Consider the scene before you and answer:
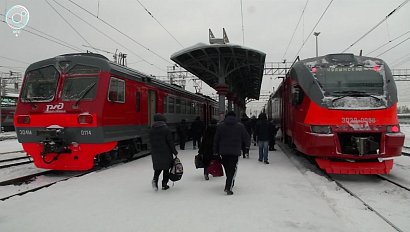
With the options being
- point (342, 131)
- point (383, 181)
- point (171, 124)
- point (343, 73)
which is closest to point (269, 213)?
point (342, 131)

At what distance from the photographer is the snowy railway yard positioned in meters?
5.15

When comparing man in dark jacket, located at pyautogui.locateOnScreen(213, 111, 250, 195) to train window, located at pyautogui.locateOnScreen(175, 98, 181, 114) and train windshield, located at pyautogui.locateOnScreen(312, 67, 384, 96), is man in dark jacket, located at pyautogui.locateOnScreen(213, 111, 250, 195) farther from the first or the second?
train window, located at pyautogui.locateOnScreen(175, 98, 181, 114)

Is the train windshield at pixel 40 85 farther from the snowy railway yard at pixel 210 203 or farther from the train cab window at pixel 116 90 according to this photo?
the snowy railway yard at pixel 210 203

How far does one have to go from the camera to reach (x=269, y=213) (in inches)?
222

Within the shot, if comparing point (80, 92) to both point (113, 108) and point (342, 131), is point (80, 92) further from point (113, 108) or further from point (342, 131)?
point (342, 131)

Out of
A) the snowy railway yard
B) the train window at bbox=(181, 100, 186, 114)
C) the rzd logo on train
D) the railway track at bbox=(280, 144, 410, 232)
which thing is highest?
the train window at bbox=(181, 100, 186, 114)

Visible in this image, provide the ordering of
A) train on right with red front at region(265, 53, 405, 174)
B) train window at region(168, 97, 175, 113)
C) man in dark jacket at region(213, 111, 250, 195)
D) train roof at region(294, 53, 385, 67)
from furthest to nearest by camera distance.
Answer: train window at region(168, 97, 175, 113)
train roof at region(294, 53, 385, 67)
train on right with red front at region(265, 53, 405, 174)
man in dark jacket at region(213, 111, 250, 195)

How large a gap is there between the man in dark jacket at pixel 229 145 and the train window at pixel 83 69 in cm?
444

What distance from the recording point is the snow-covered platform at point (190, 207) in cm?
509

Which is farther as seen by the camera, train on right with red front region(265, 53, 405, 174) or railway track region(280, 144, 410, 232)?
train on right with red front region(265, 53, 405, 174)

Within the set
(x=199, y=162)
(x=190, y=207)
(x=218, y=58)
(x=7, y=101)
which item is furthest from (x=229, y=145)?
(x=7, y=101)

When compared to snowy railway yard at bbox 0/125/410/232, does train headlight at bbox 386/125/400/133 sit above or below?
above

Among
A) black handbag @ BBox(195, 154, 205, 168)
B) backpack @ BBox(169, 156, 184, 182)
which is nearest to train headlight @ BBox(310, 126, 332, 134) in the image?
black handbag @ BBox(195, 154, 205, 168)

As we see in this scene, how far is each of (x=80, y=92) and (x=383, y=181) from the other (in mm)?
7868
